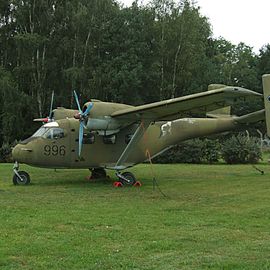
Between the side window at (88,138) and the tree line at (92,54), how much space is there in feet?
68.9

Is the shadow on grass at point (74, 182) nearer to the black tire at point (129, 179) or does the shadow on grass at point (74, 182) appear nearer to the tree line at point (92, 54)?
the black tire at point (129, 179)

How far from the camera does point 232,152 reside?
1206 inches

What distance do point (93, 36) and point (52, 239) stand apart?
36317 millimetres

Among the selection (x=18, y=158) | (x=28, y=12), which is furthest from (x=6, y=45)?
(x=18, y=158)

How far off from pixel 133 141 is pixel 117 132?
1.23 m

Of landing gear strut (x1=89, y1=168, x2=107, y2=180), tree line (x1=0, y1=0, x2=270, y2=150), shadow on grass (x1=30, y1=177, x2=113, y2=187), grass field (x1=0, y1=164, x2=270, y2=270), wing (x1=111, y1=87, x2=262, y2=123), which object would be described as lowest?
shadow on grass (x1=30, y1=177, x2=113, y2=187)

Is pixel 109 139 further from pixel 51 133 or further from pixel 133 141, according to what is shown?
pixel 51 133

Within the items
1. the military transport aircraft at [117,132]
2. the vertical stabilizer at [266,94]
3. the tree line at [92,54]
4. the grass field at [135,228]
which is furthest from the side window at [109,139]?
the tree line at [92,54]

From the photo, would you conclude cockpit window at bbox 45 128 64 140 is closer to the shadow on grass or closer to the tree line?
the shadow on grass

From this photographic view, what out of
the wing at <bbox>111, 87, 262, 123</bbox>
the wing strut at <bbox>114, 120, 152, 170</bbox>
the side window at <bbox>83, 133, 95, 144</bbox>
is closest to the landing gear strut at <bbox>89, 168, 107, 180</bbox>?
the side window at <bbox>83, 133, 95, 144</bbox>

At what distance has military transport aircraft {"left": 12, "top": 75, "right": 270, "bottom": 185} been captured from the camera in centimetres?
1617

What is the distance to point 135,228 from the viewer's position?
8695 mm

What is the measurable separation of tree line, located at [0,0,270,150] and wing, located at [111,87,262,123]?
897 inches

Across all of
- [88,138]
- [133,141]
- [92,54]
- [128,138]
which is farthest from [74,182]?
[92,54]
